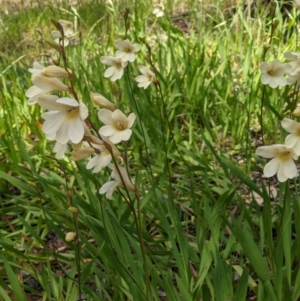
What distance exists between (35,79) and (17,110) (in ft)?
6.16

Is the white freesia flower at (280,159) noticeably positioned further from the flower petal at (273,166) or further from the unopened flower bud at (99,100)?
the unopened flower bud at (99,100)

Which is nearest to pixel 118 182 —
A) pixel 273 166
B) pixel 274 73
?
pixel 273 166

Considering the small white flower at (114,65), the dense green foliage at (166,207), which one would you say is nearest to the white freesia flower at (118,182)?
the dense green foliage at (166,207)

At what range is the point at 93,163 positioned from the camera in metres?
1.05

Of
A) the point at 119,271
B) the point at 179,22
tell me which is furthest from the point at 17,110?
the point at 179,22

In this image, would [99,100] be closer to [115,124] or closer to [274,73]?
[115,124]

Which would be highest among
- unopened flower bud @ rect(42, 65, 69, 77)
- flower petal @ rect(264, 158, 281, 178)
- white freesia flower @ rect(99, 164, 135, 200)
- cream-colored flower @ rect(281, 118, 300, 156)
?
unopened flower bud @ rect(42, 65, 69, 77)

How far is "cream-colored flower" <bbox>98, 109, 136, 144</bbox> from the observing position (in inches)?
40.9

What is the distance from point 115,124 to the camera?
3.52 feet

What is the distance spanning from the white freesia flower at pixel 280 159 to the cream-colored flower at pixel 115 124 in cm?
31

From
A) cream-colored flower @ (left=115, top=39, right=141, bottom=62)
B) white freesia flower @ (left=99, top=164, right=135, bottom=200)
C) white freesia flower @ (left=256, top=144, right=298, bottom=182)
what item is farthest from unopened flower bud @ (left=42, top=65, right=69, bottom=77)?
cream-colored flower @ (left=115, top=39, right=141, bottom=62)

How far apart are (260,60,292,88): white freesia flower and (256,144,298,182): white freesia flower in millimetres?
338

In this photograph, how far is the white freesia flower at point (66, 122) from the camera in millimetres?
884

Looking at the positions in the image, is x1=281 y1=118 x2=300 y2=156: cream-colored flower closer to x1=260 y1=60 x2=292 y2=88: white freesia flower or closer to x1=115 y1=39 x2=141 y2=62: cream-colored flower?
x1=260 y1=60 x2=292 y2=88: white freesia flower
